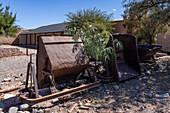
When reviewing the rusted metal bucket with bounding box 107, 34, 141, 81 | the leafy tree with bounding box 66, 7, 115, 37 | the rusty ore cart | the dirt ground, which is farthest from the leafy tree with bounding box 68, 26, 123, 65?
the leafy tree with bounding box 66, 7, 115, 37

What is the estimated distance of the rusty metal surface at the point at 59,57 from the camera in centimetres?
382

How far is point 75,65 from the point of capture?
4.23m

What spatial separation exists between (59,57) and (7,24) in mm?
30099

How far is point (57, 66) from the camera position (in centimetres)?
380

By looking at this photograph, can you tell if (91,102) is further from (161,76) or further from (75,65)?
(161,76)

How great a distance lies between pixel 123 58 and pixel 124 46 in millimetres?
479

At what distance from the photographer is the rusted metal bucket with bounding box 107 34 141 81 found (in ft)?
17.3

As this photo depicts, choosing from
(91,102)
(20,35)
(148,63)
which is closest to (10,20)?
(20,35)

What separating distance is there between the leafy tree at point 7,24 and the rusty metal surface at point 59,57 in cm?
2871

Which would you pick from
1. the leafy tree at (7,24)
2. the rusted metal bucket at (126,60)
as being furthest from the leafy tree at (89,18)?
the leafy tree at (7,24)

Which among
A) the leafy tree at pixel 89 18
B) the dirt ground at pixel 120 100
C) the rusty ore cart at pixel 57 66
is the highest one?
the leafy tree at pixel 89 18

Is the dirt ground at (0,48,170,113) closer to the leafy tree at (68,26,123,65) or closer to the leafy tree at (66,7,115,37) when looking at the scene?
the leafy tree at (68,26,123,65)

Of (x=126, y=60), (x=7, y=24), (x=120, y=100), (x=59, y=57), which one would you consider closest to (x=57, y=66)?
(x=59, y=57)

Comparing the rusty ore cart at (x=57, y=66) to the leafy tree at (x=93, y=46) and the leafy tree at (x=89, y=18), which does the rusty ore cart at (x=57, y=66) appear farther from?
the leafy tree at (x=89, y=18)
